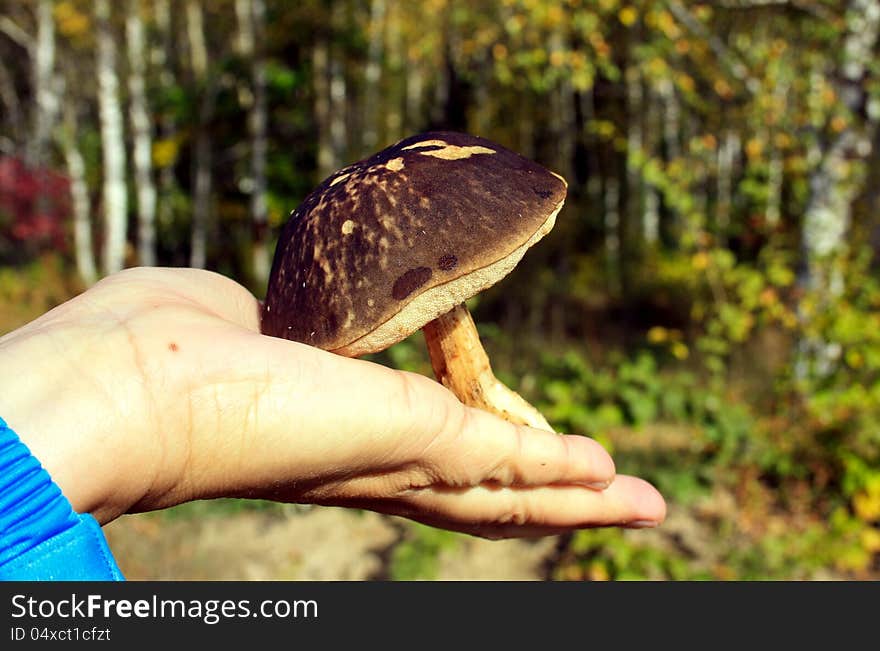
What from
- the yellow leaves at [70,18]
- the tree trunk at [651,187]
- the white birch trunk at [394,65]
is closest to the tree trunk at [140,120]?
the yellow leaves at [70,18]

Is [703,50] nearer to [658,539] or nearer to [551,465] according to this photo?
[658,539]

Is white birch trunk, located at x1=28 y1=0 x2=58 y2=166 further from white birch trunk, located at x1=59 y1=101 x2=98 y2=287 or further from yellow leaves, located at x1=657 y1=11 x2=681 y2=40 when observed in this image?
yellow leaves, located at x1=657 y1=11 x2=681 y2=40

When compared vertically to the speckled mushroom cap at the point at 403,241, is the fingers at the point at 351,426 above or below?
below

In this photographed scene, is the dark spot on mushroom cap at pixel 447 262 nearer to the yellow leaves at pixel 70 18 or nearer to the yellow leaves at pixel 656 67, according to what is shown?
the yellow leaves at pixel 656 67

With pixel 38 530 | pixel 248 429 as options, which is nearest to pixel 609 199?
pixel 248 429

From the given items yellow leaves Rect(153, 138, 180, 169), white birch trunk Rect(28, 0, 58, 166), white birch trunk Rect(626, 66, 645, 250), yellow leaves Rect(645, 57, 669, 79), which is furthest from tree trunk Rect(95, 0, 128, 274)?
white birch trunk Rect(626, 66, 645, 250)

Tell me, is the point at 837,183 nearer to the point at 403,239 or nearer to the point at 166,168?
the point at 403,239
